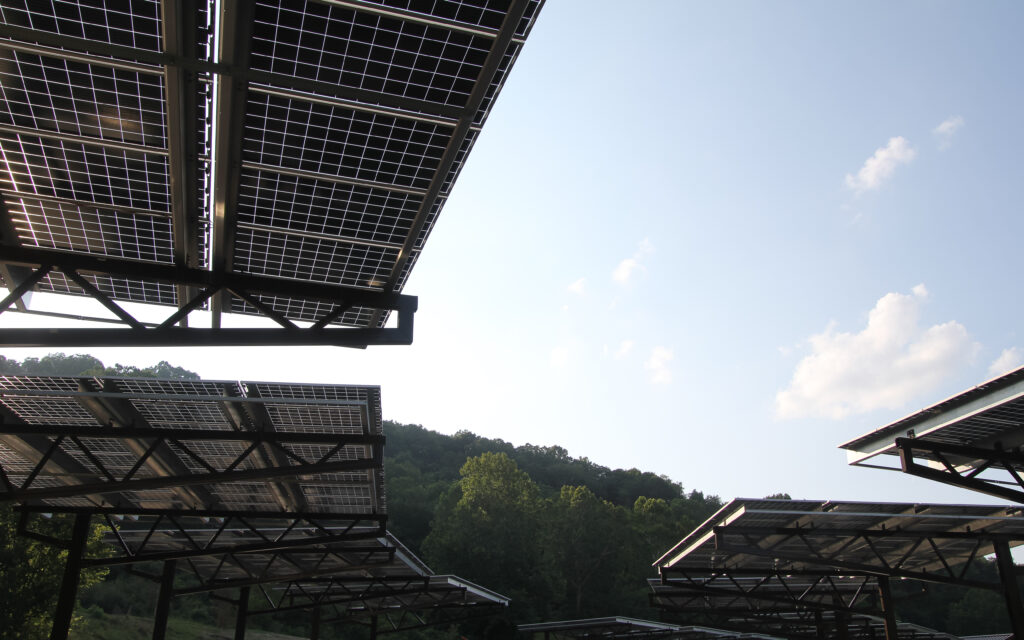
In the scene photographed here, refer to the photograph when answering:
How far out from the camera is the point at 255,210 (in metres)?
9.34

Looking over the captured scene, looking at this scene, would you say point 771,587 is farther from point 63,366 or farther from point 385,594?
point 63,366

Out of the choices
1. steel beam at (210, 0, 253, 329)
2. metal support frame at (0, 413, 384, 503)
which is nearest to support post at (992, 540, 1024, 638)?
metal support frame at (0, 413, 384, 503)

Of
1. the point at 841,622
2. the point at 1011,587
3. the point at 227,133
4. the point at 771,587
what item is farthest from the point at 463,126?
the point at 841,622

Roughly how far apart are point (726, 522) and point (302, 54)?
1652 cm

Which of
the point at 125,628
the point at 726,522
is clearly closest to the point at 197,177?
the point at 726,522

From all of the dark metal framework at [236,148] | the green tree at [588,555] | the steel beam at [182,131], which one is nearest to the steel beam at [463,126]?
the dark metal framework at [236,148]

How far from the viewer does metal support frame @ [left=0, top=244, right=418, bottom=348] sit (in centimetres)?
907

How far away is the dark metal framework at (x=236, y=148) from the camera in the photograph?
22.8 feet

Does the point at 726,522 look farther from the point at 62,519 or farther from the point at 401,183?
the point at 62,519

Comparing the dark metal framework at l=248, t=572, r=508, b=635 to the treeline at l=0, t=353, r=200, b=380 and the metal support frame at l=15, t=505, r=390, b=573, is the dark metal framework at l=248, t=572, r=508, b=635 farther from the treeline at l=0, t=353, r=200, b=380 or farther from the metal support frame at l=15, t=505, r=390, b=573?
the treeline at l=0, t=353, r=200, b=380

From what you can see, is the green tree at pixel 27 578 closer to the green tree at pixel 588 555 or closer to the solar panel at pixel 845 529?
the solar panel at pixel 845 529

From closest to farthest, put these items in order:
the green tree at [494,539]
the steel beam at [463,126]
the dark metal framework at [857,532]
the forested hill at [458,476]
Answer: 1. the steel beam at [463,126]
2. the dark metal framework at [857,532]
3. the green tree at [494,539]
4. the forested hill at [458,476]

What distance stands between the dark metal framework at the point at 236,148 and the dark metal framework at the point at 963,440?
34.8 ft

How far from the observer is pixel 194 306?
379 inches
